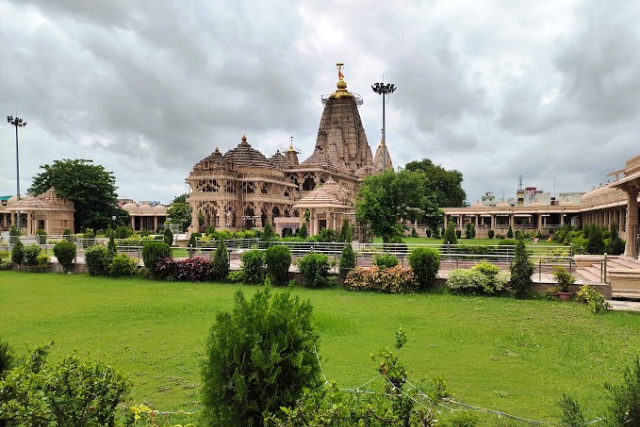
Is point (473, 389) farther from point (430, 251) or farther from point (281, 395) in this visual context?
point (430, 251)

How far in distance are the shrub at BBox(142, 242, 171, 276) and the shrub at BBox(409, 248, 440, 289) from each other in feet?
31.4

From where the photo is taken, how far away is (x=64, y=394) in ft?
10.1

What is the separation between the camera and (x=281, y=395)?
3.48 meters

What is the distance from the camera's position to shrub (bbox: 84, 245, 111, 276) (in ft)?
55.8

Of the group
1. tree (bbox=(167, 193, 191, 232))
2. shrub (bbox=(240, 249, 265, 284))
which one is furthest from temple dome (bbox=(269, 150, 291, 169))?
shrub (bbox=(240, 249, 265, 284))

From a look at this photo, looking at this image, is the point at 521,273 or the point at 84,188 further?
the point at 84,188

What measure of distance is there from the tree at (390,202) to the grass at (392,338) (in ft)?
37.5

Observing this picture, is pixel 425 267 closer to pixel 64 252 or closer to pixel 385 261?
pixel 385 261

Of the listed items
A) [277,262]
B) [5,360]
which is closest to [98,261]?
[277,262]

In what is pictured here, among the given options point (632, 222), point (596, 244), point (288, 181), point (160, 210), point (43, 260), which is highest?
point (288, 181)

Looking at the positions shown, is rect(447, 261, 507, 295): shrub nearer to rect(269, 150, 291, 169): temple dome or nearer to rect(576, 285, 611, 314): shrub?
rect(576, 285, 611, 314): shrub

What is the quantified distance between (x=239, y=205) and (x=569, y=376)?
39.0 m

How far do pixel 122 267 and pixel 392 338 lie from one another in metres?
13.0

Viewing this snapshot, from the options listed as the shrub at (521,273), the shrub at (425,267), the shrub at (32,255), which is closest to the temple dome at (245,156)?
the shrub at (32,255)
